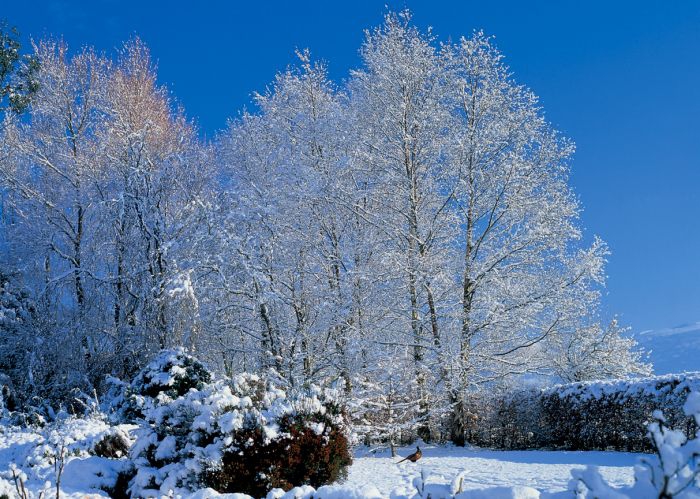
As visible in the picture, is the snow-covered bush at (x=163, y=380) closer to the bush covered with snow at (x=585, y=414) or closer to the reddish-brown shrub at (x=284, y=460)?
the reddish-brown shrub at (x=284, y=460)

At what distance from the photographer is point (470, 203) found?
1105 cm

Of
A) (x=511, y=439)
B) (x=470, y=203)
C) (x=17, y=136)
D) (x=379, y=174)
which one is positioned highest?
(x=17, y=136)

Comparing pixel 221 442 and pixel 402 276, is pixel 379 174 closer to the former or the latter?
pixel 402 276

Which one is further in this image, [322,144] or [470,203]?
[322,144]

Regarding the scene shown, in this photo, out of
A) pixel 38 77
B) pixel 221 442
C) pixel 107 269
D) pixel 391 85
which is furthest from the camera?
pixel 38 77

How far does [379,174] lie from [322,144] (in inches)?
66.7

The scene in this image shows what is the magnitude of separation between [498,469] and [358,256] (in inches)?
209

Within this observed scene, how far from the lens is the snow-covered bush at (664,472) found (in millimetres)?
1454

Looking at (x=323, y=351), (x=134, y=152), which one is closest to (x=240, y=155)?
(x=134, y=152)

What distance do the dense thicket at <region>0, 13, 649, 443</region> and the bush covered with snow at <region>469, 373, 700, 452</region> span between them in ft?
2.91

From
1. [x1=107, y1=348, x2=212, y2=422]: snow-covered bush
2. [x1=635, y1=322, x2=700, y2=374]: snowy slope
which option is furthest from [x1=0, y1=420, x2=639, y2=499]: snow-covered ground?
[x1=635, y1=322, x2=700, y2=374]: snowy slope

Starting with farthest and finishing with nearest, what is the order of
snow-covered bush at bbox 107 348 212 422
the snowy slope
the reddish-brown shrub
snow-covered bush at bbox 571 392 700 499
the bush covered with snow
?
the snowy slope, the bush covered with snow, snow-covered bush at bbox 107 348 212 422, the reddish-brown shrub, snow-covered bush at bbox 571 392 700 499

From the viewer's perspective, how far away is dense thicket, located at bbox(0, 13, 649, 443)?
10.6 m

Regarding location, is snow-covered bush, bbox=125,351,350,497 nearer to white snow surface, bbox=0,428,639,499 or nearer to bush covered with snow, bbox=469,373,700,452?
white snow surface, bbox=0,428,639,499
